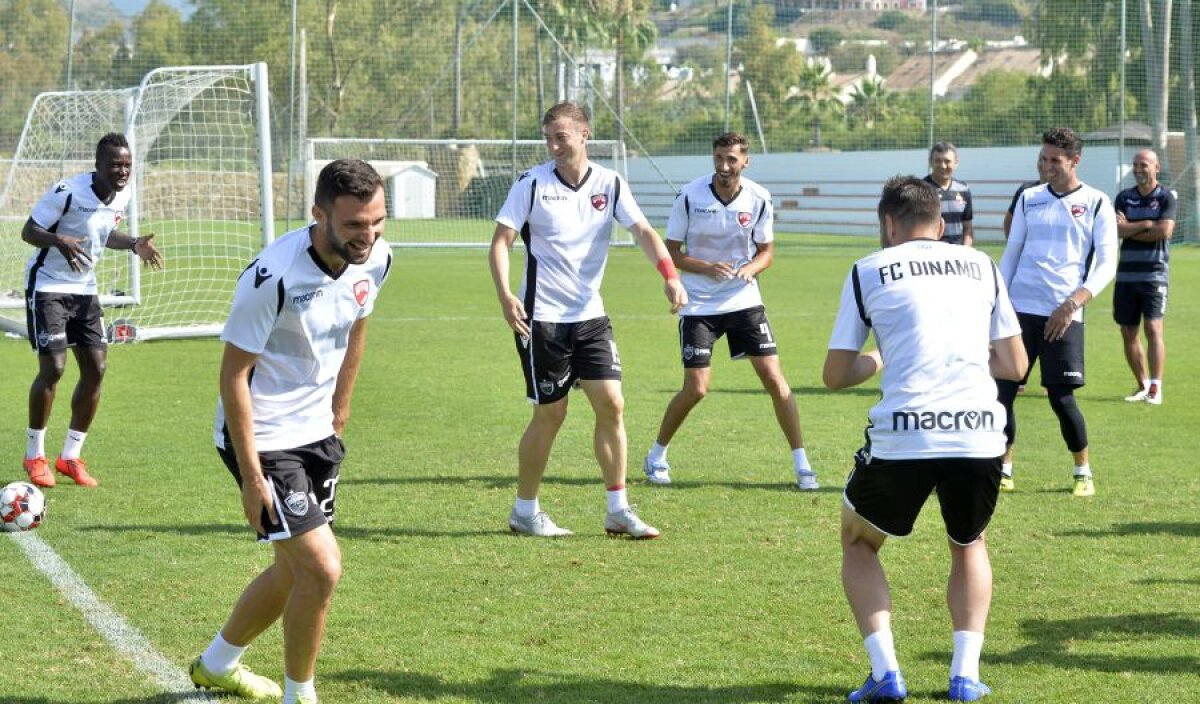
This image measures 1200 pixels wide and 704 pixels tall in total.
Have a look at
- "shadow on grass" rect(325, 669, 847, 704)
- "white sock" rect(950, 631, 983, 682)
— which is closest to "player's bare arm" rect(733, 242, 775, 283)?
"shadow on grass" rect(325, 669, 847, 704)

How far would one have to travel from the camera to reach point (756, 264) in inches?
378

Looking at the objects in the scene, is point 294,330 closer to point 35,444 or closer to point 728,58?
point 35,444

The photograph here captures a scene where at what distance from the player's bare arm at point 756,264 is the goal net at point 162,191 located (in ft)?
32.1

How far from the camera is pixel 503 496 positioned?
29.4 feet

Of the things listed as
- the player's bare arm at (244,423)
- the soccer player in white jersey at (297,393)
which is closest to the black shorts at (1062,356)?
the soccer player in white jersey at (297,393)

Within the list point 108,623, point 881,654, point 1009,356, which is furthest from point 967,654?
point 108,623

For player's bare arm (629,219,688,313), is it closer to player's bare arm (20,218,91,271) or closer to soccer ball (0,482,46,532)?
soccer ball (0,482,46,532)

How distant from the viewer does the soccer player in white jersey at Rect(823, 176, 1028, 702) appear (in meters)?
4.92

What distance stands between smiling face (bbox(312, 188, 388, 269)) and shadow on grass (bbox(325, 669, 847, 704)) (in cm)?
172

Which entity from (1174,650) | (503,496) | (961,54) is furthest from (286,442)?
(961,54)

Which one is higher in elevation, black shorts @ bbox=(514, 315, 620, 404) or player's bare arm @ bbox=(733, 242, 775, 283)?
player's bare arm @ bbox=(733, 242, 775, 283)

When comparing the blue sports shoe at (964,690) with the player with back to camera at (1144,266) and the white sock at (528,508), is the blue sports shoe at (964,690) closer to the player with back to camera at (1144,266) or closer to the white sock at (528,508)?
the white sock at (528,508)

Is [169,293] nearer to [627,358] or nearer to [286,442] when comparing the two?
[627,358]

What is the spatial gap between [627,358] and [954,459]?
37.5ft
